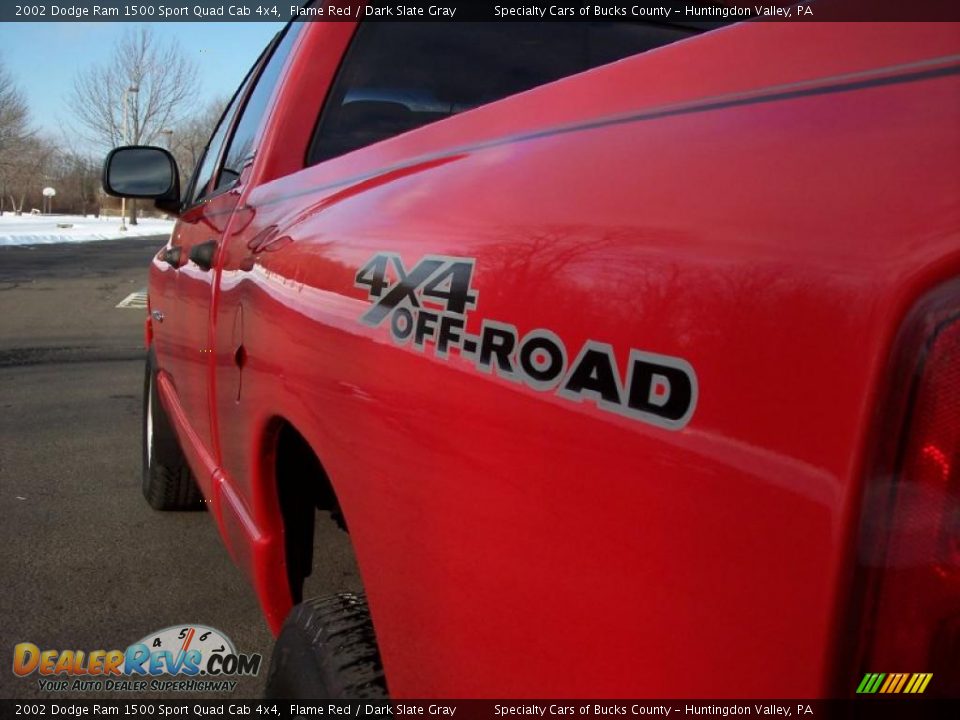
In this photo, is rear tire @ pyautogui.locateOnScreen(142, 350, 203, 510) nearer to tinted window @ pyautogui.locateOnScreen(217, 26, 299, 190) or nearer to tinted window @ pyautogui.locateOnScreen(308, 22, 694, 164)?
tinted window @ pyautogui.locateOnScreen(217, 26, 299, 190)

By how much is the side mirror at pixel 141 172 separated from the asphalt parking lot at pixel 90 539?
1.37m

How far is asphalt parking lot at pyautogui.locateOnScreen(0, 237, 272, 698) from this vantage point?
2.65m

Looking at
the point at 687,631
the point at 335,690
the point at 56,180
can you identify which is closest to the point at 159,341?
the point at 335,690

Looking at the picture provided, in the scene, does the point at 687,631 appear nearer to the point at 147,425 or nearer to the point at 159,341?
the point at 159,341

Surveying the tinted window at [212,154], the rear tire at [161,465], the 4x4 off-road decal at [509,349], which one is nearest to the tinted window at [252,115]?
the tinted window at [212,154]

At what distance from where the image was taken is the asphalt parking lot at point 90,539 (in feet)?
8.70

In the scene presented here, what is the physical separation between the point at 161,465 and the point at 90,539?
386mm

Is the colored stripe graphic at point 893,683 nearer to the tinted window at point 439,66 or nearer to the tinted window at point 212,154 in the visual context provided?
the tinted window at point 439,66

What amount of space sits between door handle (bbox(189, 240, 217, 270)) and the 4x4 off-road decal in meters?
1.18

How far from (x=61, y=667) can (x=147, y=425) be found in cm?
154

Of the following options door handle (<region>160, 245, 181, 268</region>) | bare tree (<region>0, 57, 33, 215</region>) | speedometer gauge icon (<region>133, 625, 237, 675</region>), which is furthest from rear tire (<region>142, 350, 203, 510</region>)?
bare tree (<region>0, 57, 33, 215</region>)

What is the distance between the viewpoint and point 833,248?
26.9 inches

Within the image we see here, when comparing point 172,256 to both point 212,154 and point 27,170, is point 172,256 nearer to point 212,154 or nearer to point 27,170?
point 212,154

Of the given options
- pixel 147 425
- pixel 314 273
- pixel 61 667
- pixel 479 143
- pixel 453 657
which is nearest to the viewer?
pixel 453 657
